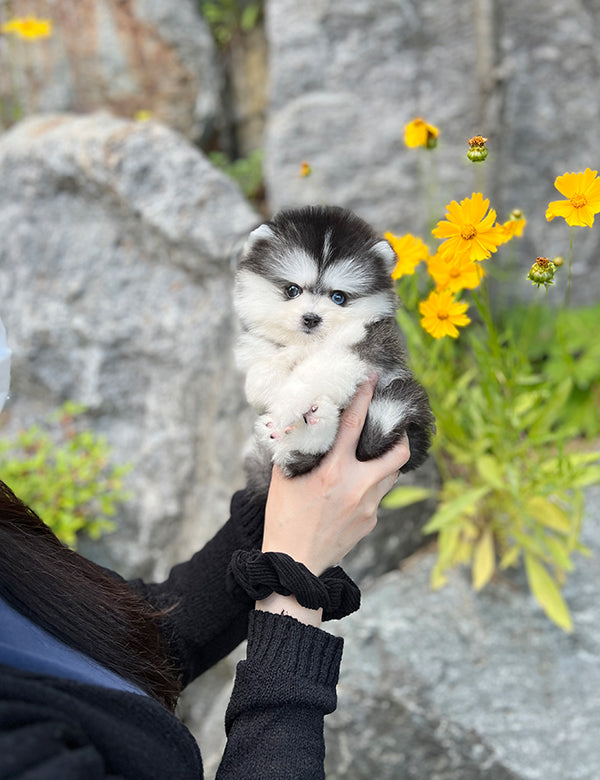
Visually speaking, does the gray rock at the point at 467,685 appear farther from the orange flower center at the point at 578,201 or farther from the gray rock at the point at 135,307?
the orange flower center at the point at 578,201

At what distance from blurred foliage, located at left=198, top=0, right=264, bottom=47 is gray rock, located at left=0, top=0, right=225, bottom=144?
6.4 inches

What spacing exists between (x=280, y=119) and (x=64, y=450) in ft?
8.19

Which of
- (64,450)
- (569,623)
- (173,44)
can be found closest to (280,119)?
(173,44)

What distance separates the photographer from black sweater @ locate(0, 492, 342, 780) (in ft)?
3.61

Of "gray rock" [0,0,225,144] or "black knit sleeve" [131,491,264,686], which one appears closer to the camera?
"black knit sleeve" [131,491,264,686]

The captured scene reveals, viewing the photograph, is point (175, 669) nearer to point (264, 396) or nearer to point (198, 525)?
point (264, 396)

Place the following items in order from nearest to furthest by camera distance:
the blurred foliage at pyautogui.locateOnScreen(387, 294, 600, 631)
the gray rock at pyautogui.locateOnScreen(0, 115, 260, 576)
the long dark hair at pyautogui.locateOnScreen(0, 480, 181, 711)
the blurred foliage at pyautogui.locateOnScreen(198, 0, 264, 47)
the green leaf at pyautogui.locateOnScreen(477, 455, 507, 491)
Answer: the long dark hair at pyautogui.locateOnScreen(0, 480, 181, 711)
the blurred foliage at pyautogui.locateOnScreen(387, 294, 600, 631)
the green leaf at pyautogui.locateOnScreen(477, 455, 507, 491)
the gray rock at pyautogui.locateOnScreen(0, 115, 260, 576)
the blurred foliage at pyautogui.locateOnScreen(198, 0, 264, 47)

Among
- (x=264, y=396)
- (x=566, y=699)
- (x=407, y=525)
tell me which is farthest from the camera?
(x=407, y=525)

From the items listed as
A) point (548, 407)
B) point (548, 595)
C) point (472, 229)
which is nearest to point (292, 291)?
point (472, 229)

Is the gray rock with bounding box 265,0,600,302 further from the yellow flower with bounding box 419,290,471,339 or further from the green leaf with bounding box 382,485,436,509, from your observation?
the yellow flower with bounding box 419,290,471,339

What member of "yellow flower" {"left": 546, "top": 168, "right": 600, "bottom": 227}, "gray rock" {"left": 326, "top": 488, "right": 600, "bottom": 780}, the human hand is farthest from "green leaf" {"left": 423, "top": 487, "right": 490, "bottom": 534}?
"yellow flower" {"left": 546, "top": 168, "right": 600, "bottom": 227}

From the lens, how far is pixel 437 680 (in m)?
3.04

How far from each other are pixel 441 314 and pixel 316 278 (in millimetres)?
351

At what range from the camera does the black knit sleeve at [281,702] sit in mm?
1365
